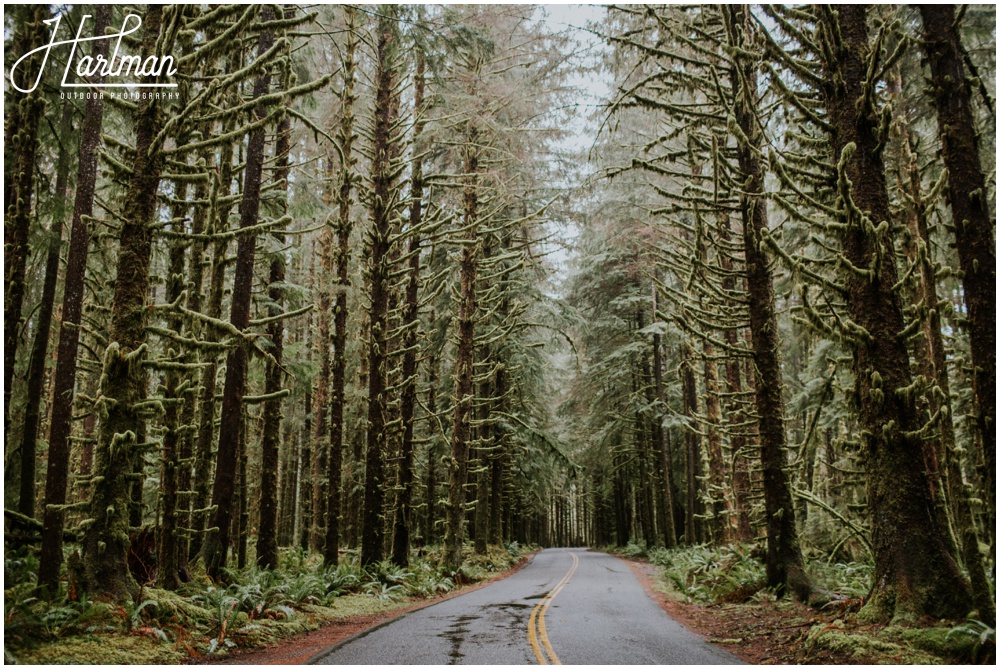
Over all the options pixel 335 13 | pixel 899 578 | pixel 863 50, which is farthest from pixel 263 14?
pixel 899 578

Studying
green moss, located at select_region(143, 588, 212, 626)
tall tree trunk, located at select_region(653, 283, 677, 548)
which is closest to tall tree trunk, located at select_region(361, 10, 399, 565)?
green moss, located at select_region(143, 588, 212, 626)

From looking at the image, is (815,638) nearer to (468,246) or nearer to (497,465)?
(468,246)

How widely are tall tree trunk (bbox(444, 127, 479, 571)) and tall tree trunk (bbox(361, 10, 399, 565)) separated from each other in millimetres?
2537

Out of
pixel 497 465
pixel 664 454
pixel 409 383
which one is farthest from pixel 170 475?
pixel 664 454

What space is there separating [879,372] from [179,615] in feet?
31.7

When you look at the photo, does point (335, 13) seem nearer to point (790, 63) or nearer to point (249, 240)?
point (249, 240)

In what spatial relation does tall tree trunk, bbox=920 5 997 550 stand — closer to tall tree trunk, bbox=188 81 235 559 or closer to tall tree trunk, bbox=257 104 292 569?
tall tree trunk, bbox=188 81 235 559

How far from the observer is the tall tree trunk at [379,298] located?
48.4 feet

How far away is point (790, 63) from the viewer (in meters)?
8.14

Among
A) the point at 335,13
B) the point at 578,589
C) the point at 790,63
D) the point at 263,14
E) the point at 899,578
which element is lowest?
the point at 578,589

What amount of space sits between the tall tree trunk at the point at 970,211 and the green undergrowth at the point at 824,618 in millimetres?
1629

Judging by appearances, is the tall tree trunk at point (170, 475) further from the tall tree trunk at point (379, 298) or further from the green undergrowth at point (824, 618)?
the green undergrowth at point (824, 618)

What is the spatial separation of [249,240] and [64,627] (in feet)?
24.0

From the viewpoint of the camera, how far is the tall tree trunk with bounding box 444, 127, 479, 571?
1708 cm
